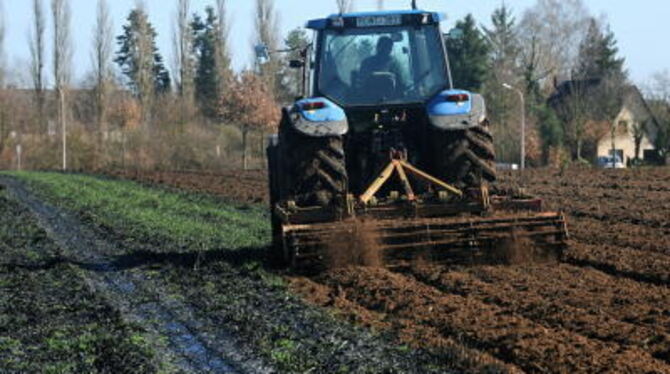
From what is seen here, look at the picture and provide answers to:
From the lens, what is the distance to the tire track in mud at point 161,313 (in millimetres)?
6293

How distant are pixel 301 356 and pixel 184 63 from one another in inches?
2122

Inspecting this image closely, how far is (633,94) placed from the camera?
5744cm

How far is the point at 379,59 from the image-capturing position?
10383 mm

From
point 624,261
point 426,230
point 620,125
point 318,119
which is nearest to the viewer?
point 426,230

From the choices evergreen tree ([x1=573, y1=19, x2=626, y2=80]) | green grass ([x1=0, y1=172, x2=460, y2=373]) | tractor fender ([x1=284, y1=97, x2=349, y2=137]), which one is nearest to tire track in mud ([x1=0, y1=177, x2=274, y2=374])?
green grass ([x1=0, y1=172, x2=460, y2=373])

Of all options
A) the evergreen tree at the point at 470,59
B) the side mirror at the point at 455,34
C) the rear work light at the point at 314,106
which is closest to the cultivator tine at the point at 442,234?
the rear work light at the point at 314,106

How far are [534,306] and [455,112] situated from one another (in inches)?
112

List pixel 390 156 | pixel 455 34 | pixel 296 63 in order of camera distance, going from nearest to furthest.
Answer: pixel 390 156 < pixel 455 34 < pixel 296 63

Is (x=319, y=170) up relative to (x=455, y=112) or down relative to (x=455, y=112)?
down

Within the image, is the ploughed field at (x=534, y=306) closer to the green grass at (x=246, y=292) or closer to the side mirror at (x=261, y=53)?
the green grass at (x=246, y=292)

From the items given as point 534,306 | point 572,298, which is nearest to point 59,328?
point 534,306

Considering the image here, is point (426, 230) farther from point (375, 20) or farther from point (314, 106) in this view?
point (375, 20)

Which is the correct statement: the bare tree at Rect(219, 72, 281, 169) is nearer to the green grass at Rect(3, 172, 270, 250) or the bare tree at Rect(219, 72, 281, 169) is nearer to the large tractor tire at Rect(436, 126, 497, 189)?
the green grass at Rect(3, 172, 270, 250)

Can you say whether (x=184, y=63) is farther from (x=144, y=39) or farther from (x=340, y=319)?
(x=340, y=319)
